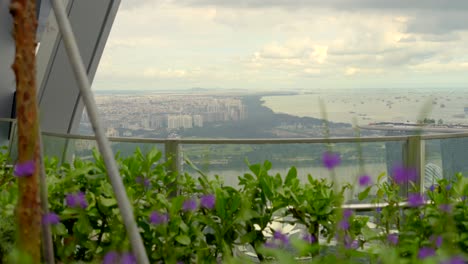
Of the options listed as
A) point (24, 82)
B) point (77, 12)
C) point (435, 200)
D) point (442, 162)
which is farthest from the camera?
point (77, 12)

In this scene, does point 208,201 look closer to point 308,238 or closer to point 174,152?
point 308,238

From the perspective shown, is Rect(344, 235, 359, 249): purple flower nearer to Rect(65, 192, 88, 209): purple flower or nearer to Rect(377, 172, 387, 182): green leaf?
Rect(65, 192, 88, 209): purple flower

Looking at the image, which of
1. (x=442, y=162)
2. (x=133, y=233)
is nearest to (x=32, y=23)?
(x=133, y=233)

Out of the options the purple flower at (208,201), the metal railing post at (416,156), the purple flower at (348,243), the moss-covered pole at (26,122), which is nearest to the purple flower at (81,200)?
the purple flower at (208,201)

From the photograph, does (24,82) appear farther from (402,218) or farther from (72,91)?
(72,91)

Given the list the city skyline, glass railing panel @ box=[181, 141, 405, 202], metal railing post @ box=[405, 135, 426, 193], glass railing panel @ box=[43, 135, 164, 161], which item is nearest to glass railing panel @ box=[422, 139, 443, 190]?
metal railing post @ box=[405, 135, 426, 193]

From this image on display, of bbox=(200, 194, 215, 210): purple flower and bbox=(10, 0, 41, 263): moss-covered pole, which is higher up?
bbox=(10, 0, 41, 263): moss-covered pole

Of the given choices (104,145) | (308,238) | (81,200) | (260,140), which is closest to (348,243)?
(308,238)
